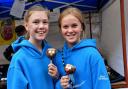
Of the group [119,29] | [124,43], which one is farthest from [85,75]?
[119,29]

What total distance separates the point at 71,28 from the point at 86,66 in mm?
224

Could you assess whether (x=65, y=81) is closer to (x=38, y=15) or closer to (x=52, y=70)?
(x=52, y=70)

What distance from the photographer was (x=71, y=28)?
1.72 metres

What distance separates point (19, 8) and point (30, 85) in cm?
140

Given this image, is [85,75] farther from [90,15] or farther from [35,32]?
[90,15]

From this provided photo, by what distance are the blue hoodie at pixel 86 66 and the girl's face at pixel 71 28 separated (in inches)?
2.2

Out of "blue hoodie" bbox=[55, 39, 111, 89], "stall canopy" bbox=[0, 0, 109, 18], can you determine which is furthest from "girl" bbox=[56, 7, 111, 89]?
"stall canopy" bbox=[0, 0, 109, 18]

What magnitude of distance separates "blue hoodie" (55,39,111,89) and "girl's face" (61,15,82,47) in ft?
0.18

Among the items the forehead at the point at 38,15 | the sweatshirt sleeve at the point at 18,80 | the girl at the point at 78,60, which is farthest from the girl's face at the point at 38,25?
the sweatshirt sleeve at the point at 18,80

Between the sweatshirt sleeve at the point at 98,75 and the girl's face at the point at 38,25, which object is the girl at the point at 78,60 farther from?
the girl's face at the point at 38,25

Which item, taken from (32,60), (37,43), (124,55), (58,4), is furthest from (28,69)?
(58,4)

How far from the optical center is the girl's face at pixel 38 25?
1.72 m

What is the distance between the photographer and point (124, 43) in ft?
7.77

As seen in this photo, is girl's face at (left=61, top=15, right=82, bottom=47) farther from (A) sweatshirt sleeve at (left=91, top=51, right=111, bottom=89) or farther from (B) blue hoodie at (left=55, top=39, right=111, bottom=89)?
(A) sweatshirt sleeve at (left=91, top=51, right=111, bottom=89)
